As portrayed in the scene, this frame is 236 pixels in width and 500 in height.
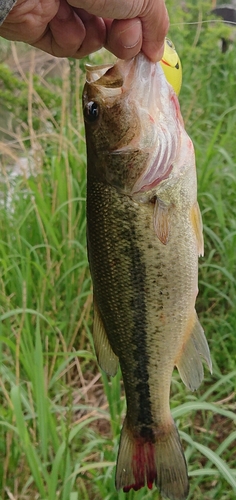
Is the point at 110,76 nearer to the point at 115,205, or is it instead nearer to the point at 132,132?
the point at 132,132

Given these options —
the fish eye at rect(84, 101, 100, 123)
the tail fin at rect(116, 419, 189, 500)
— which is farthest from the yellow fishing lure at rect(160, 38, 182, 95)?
the tail fin at rect(116, 419, 189, 500)

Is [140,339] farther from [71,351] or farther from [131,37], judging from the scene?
[71,351]

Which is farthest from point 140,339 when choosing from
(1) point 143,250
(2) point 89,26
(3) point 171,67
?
(2) point 89,26

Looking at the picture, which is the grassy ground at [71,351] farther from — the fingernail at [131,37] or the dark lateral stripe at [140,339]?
the fingernail at [131,37]

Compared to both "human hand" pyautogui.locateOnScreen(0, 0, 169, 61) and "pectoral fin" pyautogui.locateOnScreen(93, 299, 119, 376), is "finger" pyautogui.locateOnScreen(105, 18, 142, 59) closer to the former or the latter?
"human hand" pyautogui.locateOnScreen(0, 0, 169, 61)

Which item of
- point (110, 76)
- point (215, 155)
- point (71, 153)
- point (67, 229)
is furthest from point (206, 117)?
point (110, 76)

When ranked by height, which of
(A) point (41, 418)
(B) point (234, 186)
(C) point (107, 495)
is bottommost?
(C) point (107, 495)
